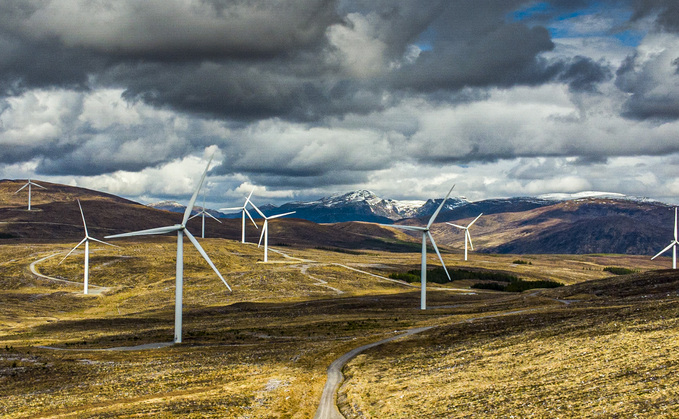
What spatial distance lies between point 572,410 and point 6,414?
48579 mm

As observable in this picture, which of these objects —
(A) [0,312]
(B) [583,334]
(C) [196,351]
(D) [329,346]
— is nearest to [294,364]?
(D) [329,346]

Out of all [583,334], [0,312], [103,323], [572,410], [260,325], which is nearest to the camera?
[572,410]

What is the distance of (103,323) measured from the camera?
4845 inches

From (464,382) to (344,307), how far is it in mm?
90341

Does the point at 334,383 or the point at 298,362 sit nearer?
the point at 334,383

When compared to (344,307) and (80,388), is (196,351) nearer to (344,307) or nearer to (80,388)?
(80,388)

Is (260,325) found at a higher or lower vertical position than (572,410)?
lower

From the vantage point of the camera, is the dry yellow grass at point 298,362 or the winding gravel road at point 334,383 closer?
the winding gravel road at point 334,383

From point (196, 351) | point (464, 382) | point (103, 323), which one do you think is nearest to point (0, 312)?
point (103, 323)

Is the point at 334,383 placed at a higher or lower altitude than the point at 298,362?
higher

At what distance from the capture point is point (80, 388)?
5866 centimetres

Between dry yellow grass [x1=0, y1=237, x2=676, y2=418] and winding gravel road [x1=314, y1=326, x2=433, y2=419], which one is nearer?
winding gravel road [x1=314, y1=326, x2=433, y2=419]

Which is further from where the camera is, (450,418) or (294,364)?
(294,364)

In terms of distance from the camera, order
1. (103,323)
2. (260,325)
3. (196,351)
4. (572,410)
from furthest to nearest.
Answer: (103,323) → (260,325) → (196,351) → (572,410)
